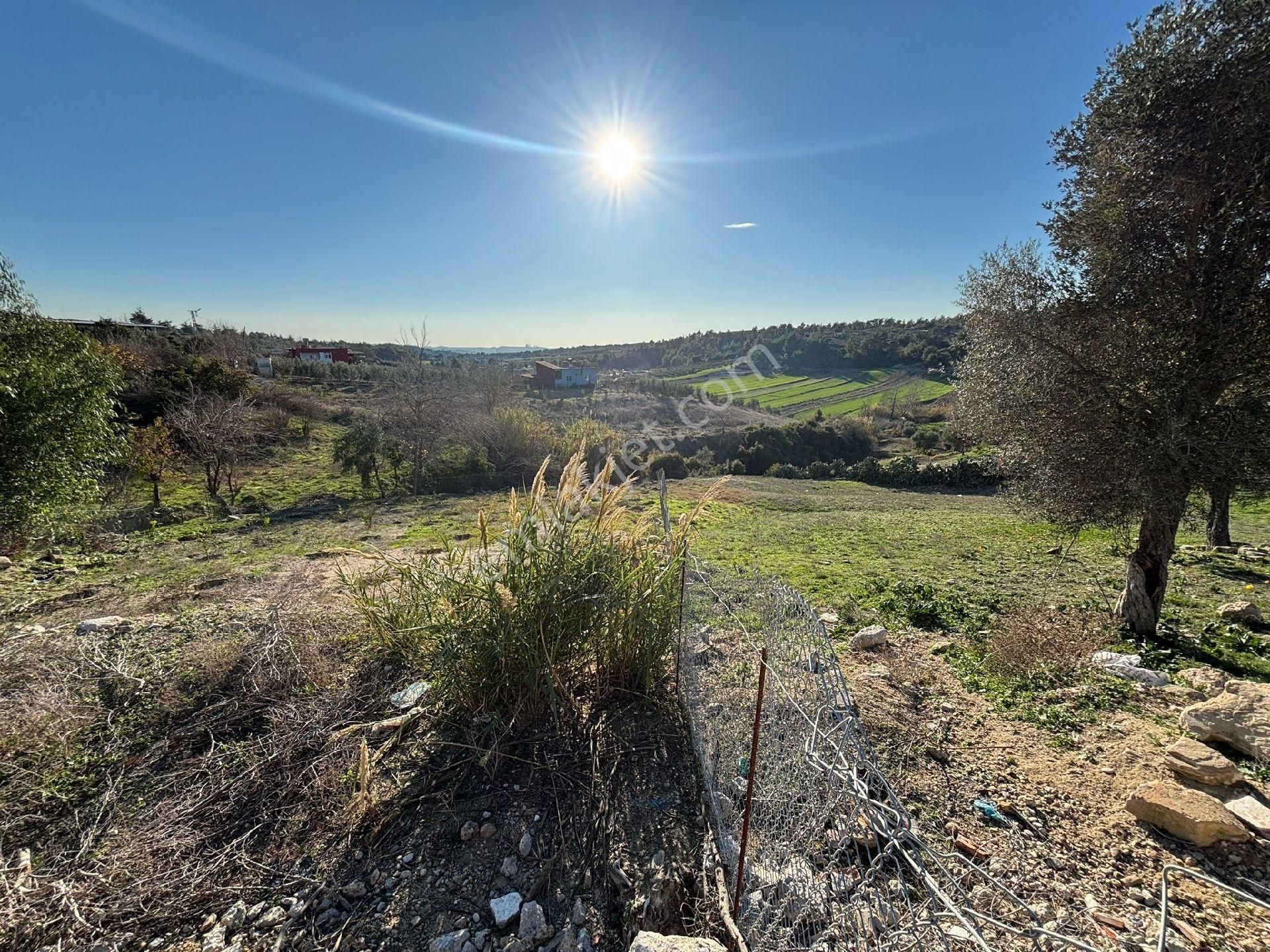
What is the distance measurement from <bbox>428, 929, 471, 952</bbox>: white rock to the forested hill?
3538cm

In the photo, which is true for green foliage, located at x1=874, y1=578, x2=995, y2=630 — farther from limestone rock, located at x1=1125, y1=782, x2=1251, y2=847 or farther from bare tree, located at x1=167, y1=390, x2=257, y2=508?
bare tree, located at x1=167, y1=390, x2=257, y2=508

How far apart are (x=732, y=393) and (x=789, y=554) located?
988 inches

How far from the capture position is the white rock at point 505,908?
1.92m

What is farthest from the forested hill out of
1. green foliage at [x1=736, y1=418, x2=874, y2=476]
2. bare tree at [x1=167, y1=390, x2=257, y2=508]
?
bare tree at [x1=167, y1=390, x2=257, y2=508]

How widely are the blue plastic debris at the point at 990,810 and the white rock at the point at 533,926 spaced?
2208mm

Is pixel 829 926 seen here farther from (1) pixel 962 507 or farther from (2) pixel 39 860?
(1) pixel 962 507

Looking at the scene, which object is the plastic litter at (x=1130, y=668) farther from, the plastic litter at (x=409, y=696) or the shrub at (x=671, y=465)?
the shrub at (x=671, y=465)

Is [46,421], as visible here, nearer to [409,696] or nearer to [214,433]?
[214,433]

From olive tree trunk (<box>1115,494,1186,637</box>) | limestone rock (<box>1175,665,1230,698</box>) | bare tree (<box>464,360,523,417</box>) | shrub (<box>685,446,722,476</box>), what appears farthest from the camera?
shrub (<box>685,446,722,476</box>)

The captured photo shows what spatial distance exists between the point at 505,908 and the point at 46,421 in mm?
8000

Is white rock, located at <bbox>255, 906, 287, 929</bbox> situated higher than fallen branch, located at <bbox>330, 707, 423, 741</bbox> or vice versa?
fallen branch, located at <bbox>330, 707, 423, 741</bbox>

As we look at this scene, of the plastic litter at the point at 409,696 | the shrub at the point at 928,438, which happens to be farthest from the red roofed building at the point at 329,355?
the plastic litter at the point at 409,696

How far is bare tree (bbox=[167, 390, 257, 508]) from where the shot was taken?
1110 centimetres

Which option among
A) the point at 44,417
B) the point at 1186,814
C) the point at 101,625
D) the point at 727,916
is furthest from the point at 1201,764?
the point at 44,417
